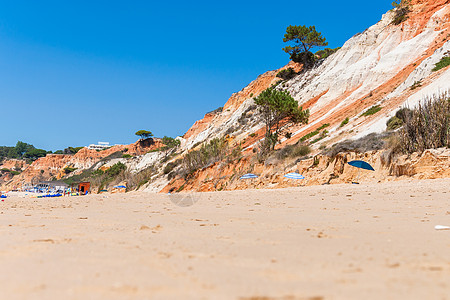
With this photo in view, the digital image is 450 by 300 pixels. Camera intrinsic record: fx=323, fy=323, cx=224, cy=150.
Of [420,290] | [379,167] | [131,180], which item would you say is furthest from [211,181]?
[420,290]

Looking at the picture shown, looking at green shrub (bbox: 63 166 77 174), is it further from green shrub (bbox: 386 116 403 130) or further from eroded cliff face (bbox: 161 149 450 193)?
green shrub (bbox: 386 116 403 130)

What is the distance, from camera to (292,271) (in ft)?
6.88

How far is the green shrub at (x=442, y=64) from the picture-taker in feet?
87.1

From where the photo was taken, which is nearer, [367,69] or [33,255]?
[33,255]

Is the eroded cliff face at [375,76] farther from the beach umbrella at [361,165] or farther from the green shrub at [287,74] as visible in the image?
the beach umbrella at [361,165]

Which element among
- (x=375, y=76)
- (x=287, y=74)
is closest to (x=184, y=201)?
(x=375, y=76)

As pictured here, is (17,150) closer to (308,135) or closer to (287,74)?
(287,74)

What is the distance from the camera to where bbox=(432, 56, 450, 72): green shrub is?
1045 inches

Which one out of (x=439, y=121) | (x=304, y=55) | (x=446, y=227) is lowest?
(x=446, y=227)

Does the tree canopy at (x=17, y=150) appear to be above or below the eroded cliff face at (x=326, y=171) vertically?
above

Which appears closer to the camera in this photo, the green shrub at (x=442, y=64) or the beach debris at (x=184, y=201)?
the beach debris at (x=184, y=201)

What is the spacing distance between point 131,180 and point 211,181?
67.6 feet

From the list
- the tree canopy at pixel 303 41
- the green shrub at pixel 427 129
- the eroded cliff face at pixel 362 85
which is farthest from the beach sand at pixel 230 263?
the tree canopy at pixel 303 41

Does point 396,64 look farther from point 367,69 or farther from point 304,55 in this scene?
point 304,55
